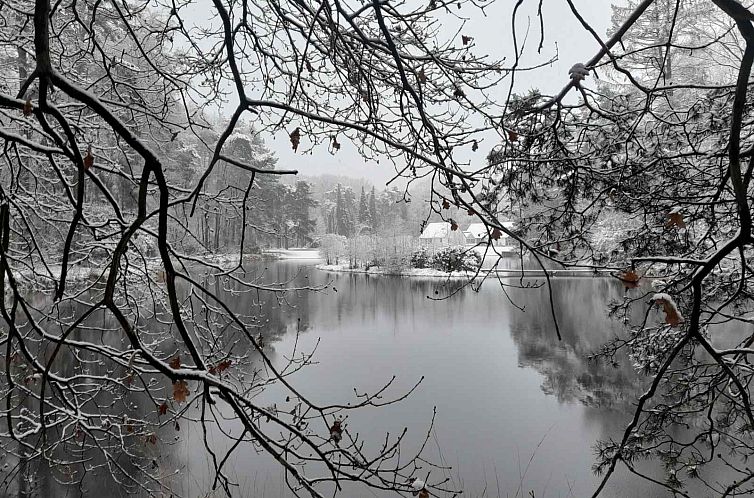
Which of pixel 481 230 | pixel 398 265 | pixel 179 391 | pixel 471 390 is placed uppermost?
pixel 481 230

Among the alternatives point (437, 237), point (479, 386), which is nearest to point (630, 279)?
point (479, 386)

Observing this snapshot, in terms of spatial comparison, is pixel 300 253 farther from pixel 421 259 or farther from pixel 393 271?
pixel 421 259

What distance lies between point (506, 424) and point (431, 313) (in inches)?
342

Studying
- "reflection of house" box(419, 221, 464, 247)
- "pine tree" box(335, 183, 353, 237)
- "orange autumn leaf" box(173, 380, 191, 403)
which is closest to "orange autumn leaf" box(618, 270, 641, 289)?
"orange autumn leaf" box(173, 380, 191, 403)

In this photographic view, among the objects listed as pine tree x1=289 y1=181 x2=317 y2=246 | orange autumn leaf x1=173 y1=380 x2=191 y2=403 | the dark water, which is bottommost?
the dark water

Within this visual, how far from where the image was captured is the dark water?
655 cm

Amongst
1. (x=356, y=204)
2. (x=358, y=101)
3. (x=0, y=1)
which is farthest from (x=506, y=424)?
(x=356, y=204)

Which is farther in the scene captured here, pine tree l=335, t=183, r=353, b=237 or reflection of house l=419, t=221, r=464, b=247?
pine tree l=335, t=183, r=353, b=237

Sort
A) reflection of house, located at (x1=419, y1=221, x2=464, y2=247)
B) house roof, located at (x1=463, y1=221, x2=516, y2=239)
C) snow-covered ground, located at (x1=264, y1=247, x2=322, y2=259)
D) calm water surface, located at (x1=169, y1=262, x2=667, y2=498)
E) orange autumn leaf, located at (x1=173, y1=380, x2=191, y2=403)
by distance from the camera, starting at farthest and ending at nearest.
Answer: snow-covered ground, located at (x1=264, y1=247, x2=322, y2=259)
reflection of house, located at (x1=419, y1=221, x2=464, y2=247)
calm water surface, located at (x1=169, y1=262, x2=667, y2=498)
house roof, located at (x1=463, y1=221, x2=516, y2=239)
orange autumn leaf, located at (x1=173, y1=380, x2=191, y2=403)

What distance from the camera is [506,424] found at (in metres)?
8.27

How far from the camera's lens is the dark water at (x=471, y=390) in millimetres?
6555

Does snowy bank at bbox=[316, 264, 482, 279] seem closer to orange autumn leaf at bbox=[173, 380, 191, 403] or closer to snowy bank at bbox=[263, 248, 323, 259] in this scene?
snowy bank at bbox=[263, 248, 323, 259]

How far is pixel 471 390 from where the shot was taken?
9.61 meters

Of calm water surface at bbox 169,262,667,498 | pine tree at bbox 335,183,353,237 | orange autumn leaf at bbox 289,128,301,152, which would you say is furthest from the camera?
pine tree at bbox 335,183,353,237
